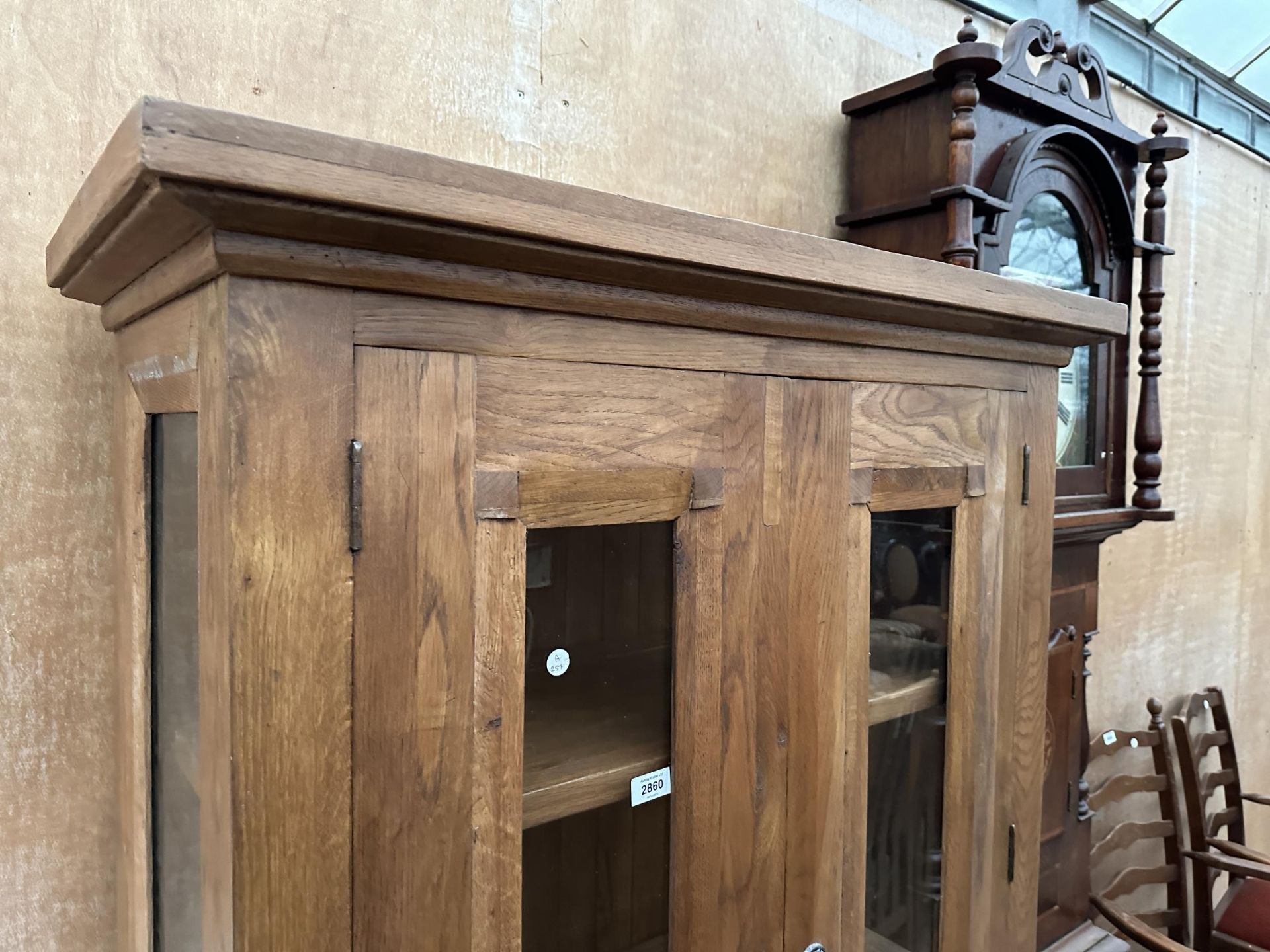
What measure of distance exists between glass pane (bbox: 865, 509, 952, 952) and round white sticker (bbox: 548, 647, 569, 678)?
1.05 ft

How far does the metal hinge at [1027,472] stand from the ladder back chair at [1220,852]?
4.48ft

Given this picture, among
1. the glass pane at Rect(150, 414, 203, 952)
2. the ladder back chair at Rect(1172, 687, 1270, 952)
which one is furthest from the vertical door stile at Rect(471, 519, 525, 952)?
the ladder back chair at Rect(1172, 687, 1270, 952)

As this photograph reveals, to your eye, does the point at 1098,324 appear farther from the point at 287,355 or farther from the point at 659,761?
the point at 287,355

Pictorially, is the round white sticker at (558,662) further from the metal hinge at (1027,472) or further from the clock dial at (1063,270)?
the clock dial at (1063,270)

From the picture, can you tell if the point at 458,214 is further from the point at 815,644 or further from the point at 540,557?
the point at 815,644

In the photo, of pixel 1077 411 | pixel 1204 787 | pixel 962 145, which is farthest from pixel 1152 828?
pixel 962 145

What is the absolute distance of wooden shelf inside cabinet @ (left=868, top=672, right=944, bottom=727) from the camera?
813mm

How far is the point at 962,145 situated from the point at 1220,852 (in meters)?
1.87

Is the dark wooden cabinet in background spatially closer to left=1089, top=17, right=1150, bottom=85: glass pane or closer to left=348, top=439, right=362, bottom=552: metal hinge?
left=1089, top=17, right=1150, bottom=85: glass pane

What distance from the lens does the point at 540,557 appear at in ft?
1.89

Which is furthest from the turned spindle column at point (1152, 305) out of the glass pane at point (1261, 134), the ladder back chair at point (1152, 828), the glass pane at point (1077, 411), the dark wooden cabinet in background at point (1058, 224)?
the glass pane at point (1261, 134)

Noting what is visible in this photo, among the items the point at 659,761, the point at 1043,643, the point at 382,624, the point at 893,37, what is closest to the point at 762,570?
the point at 659,761

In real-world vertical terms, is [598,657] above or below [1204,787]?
above

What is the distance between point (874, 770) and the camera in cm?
81
